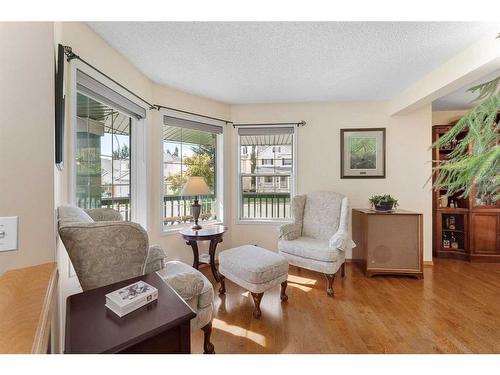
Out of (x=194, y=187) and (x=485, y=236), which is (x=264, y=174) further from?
(x=485, y=236)

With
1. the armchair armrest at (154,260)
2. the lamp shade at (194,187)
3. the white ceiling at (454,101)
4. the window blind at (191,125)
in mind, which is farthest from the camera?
the white ceiling at (454,101)

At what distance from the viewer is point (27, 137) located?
0.83 metres

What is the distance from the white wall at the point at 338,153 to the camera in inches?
122

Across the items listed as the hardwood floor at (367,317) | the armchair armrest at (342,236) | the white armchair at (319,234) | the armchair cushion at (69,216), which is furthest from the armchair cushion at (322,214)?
the armchair cushion at (69,216)

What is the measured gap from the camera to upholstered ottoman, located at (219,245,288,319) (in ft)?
6.26

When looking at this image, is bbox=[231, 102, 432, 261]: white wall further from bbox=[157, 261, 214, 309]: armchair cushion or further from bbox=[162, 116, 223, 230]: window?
bbox=[157, 261, 214, 309]: armchair cushion

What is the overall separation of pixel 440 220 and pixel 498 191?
3.60 m

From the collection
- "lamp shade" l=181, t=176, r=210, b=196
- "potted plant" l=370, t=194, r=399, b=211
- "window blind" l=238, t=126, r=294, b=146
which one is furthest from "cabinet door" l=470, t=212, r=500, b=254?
"lamp shade" l=181, t=176, r=210, b=196

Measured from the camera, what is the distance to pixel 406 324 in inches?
70.2

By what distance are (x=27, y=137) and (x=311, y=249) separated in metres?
2.34

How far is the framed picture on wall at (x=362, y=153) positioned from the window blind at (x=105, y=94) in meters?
2.69

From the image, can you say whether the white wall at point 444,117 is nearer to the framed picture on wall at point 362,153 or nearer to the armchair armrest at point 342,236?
the framed picture on wall at point 362,153
